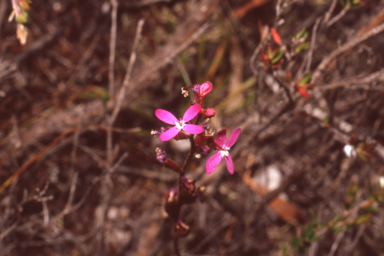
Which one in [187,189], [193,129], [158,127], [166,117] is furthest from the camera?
[158,127]

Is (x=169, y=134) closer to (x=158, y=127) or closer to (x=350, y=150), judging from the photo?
(x=350, y=150)

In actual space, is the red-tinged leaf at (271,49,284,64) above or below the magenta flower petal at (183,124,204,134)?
above

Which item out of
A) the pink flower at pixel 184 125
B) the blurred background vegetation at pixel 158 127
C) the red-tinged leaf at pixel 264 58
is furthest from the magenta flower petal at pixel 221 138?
the blurred background vegetation at pixel 158 127

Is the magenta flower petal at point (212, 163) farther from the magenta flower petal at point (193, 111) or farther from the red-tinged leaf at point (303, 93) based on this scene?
the red-tinged leaf at point (303, 93)

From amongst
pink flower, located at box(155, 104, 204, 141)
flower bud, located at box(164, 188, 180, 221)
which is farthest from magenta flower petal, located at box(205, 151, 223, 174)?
flower bud, located at box(164, 188, 180, 221)

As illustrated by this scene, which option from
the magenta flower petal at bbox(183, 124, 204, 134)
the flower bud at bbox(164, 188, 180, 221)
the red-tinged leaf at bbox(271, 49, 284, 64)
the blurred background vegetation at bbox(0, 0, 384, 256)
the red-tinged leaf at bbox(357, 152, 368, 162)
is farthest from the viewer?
the blurred background vegetation at bbox(0, 0, 384, 256)

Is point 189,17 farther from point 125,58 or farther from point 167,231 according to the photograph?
point 167,231

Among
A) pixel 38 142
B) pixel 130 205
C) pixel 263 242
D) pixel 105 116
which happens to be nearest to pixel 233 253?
pixel 263 242

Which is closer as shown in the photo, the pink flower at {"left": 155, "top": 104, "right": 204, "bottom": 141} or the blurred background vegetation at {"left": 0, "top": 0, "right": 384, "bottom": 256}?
the pink flower at {"left": 155, "top": 104, "right": 204, "bottom": 141}

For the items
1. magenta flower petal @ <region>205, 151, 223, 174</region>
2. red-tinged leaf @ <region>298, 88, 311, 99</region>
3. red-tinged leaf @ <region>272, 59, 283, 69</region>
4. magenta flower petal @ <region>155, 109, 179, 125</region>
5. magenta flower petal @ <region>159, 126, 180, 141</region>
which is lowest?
magenta flower petal @ <region>205, 151, 223, 174</region>

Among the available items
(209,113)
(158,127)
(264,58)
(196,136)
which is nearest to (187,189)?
(196,136)

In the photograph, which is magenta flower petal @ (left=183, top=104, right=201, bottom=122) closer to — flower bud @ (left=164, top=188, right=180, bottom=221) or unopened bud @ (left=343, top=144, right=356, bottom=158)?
flower bud @ (left=164, top=188, right=180, bottom=221)
